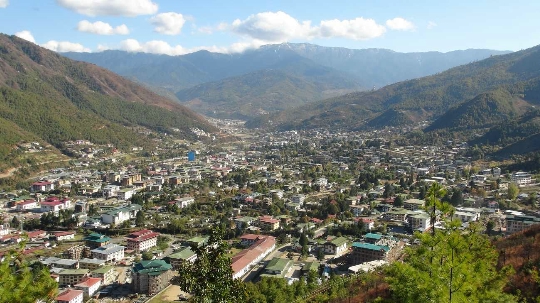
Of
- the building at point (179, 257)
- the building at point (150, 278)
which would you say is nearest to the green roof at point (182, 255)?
the building at point (179, 257)

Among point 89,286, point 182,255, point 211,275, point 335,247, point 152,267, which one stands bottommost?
point 335,247

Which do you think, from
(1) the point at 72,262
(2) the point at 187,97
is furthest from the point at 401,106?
(2) the point at 187,97

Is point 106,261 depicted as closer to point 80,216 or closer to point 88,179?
point 80,216

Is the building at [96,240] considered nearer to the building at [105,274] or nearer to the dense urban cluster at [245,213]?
the dense urban cluster at [245,213]

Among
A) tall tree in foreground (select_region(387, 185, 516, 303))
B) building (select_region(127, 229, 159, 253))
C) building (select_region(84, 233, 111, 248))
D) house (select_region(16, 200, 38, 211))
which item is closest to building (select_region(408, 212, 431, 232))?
building (select_region(127, 229, 159, 253))

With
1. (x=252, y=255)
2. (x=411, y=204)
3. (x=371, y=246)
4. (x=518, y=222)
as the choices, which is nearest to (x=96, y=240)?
(x=252, y=255)

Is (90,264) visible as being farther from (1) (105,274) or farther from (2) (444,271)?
(2) (444,271)

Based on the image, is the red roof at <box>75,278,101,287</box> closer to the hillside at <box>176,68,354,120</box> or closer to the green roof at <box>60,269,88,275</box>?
the green roof at <box>60,269,88,275</box>
